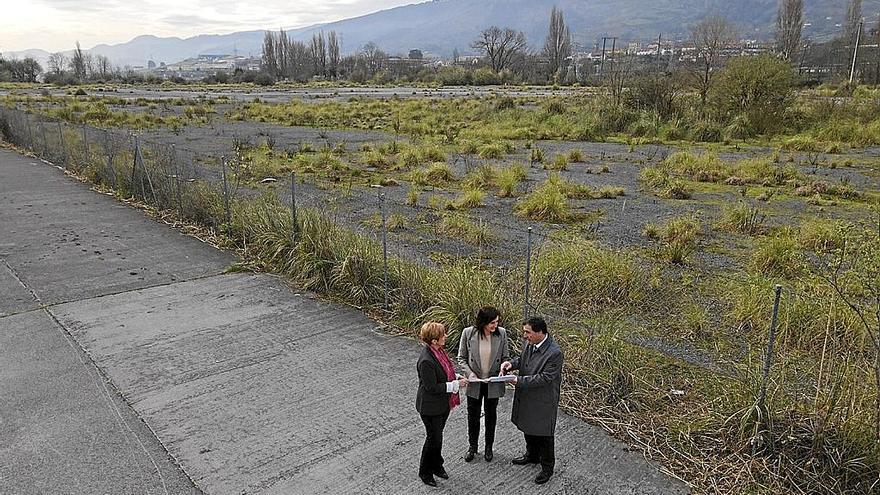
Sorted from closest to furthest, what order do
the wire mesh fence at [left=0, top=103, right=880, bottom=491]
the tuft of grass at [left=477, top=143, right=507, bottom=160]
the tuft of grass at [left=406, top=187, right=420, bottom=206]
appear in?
the wire mesh fence at [left=0, top=103, right=880, bottom=491] → the tuft of grass at [left=406, top=187, right=420, bottom=206] → the tuft of grass at [left=477, top=143, right=507, bottom=160]

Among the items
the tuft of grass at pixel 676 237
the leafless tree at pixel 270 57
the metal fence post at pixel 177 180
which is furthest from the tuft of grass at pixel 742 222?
the leafless tree at pixel 270 57

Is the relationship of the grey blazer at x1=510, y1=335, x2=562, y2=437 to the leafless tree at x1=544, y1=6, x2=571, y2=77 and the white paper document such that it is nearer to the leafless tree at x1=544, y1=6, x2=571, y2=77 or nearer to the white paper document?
the white paper document

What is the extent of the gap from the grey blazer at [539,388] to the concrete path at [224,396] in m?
0.44

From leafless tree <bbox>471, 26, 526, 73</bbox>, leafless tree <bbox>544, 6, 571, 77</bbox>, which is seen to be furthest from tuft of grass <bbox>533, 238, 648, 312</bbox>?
leafless tree <bbox>471, 26, 526, 73</bbox>

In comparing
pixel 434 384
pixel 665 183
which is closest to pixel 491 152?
pixel 665 183

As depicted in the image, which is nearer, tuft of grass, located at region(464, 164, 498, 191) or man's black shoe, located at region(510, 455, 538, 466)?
man's black shoe, located at region(510, 455, 538, 466)

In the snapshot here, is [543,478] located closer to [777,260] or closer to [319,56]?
[777,260]

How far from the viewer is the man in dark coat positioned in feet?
12.8

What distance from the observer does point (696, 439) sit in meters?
4.49

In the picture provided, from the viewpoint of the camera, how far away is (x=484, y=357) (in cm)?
412

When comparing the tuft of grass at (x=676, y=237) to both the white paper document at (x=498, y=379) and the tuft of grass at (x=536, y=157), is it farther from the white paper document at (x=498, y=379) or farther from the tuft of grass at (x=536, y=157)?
the tuft of grass at (x=536, y=157)

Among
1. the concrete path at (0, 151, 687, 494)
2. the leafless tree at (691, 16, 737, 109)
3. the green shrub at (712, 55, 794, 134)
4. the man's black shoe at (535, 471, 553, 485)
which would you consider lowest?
the concrete path at (0, 151, 687, 494)

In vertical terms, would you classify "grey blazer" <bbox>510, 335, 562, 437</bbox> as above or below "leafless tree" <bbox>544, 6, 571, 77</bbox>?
below

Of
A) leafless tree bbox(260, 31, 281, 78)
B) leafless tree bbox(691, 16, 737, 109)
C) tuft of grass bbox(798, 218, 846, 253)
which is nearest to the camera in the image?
tuft of grass bbox(798, 218, 846, 253)
